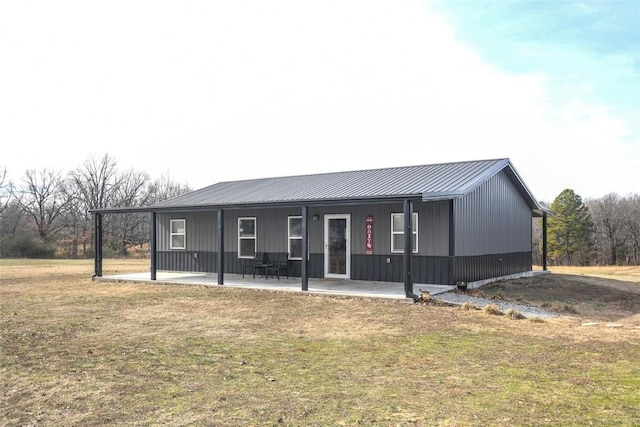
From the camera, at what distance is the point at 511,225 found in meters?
15.7

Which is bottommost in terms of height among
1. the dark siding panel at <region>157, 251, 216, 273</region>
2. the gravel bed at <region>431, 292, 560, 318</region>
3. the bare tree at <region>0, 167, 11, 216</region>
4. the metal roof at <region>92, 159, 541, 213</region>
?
the gravel bed at <region>431, 292, 560, 318</region>

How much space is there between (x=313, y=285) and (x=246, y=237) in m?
4.08

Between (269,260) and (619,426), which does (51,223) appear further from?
(619,426)

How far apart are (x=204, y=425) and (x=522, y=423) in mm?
2369

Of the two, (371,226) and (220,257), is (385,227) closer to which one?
(371,226)

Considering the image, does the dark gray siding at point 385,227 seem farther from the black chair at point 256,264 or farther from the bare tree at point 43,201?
the bare tree at point 43,201

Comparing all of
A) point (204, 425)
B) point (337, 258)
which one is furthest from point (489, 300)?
point (204, 425)

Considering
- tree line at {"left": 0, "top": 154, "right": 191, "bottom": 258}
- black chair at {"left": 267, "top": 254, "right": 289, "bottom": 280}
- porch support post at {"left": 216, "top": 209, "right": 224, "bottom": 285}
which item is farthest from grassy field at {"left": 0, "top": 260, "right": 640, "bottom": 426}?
tree line at {"left": 0, "top": 154, "right": 191, "bottom": 258}

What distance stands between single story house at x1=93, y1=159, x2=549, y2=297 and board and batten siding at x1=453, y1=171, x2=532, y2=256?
0.03 metres

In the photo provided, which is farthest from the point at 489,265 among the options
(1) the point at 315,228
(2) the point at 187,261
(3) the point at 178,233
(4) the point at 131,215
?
(4) the point at 131,215

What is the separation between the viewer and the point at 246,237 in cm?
1606

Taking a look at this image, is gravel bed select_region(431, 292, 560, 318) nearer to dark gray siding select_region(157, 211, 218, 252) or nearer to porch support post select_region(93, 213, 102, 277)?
dark gray siding select_region(157, 211, 218, 252)

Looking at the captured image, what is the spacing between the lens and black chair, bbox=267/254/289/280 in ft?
48.1

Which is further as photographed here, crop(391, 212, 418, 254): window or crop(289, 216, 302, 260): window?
crop(289, 216, 302, 260): window
